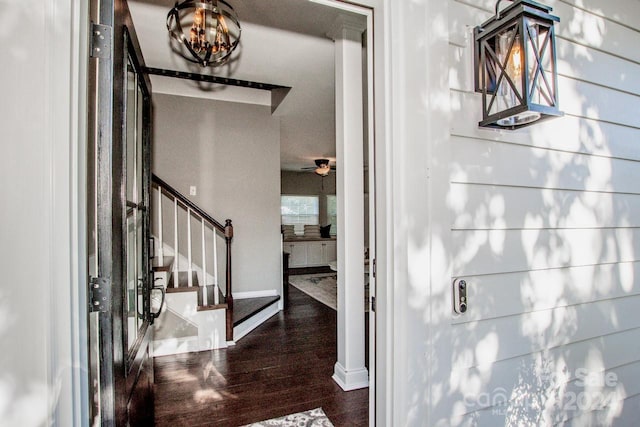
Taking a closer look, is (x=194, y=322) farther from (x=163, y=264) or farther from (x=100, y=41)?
(x=100, y=41)

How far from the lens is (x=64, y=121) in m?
0.85

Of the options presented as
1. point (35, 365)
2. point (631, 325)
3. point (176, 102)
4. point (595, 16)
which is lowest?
point (631, 325)

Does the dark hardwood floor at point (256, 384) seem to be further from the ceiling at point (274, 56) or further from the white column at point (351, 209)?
the ceiling at point (274, 56)

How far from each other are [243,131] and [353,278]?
2979 mm

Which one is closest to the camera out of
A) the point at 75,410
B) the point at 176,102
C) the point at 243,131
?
the point at 75,410

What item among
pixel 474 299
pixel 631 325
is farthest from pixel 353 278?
pixel 631 325

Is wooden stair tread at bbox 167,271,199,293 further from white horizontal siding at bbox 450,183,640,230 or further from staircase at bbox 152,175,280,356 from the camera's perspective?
white horizontal siding at bbox 450,183,640,230

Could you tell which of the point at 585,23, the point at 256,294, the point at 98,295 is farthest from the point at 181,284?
the point at 585,23

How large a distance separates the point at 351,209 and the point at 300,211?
8589 millimetres

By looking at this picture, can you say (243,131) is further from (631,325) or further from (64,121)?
(631,325)

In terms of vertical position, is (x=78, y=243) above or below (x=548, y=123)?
below

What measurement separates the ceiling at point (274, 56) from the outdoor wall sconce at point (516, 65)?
1.01 m

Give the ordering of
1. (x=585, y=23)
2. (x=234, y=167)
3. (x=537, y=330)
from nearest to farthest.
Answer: (x=537, y=330), (x=585, y=23), (x=234, y=167)

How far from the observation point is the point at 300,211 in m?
11.1
